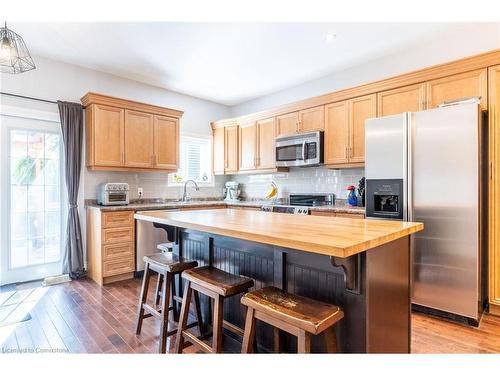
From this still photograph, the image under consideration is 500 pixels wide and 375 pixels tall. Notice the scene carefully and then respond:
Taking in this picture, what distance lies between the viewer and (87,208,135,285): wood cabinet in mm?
3412

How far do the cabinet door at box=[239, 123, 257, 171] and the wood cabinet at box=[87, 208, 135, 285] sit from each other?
2.04 metres

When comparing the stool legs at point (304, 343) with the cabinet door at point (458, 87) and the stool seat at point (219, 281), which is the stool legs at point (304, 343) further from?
the cabinet door at point (458, 87)

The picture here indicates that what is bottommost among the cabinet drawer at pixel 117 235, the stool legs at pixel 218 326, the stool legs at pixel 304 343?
the stool legs at pixel 218 326

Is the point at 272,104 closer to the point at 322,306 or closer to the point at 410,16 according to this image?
the point at 410,16

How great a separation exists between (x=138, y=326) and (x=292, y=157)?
9.35 feet

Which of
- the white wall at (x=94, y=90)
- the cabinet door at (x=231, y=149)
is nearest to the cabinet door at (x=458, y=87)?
the cabinet door at (x=231, y=149)

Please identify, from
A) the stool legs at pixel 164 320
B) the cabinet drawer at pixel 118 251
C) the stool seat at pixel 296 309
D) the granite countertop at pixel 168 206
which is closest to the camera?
the stool seat at pixel 296 309

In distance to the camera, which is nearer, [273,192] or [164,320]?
[164,320]

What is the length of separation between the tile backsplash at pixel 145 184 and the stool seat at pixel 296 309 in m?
3.28

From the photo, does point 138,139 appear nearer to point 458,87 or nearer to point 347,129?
point 347,129

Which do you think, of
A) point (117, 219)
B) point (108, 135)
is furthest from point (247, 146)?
point (117, 219)

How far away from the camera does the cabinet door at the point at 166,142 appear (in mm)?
4250

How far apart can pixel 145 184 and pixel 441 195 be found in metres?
3.80

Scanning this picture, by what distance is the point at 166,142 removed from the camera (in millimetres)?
4371
